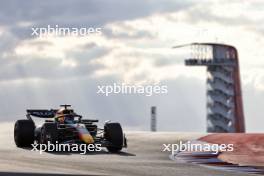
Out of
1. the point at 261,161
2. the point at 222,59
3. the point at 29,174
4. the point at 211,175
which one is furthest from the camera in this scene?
the point at 222,59

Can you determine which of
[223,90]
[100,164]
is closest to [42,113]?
[100,164]

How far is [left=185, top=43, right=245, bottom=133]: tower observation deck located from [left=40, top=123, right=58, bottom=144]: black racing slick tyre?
73.1m

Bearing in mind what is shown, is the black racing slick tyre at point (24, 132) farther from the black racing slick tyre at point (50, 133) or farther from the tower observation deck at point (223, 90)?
the tower observation deck at point (223, 90)

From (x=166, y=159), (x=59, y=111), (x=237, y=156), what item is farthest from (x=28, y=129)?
(x=237, y=156)

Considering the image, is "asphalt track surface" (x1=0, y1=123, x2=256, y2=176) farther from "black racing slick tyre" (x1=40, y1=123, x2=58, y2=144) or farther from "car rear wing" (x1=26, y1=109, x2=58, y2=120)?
"car rear wing" (x1=26, y1=109, x2=58, y2=120)

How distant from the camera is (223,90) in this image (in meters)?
95.4

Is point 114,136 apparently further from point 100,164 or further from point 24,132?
point 100,164

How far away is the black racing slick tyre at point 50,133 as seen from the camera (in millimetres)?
22188

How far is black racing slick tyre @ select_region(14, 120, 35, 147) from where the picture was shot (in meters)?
24.1

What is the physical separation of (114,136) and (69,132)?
5.71 feet

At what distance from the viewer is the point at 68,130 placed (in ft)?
76.1

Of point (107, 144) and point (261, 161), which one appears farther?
point (107, 144)

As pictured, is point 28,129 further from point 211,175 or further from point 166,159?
point 211,175

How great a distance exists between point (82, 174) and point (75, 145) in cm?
748
